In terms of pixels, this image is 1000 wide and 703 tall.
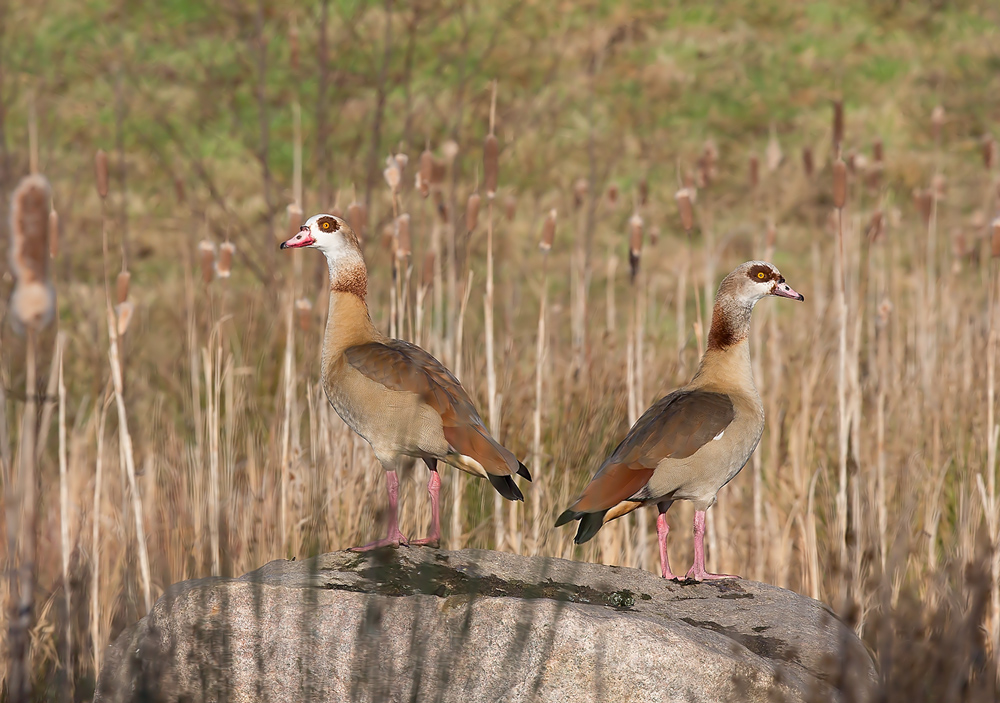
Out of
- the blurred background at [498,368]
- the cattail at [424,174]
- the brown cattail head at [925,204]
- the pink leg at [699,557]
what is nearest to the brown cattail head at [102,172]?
the blurred background at [498,368]

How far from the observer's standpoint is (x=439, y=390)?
3.70 m

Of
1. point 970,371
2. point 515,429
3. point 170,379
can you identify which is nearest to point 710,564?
point 515,429

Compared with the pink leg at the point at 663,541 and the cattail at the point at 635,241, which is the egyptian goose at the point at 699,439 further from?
the cattail at the point at 635,241

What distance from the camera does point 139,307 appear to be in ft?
33.4

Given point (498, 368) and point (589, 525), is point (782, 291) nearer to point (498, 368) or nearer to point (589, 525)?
point (589, 525)

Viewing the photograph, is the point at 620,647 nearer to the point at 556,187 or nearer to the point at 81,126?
the point at 556,187

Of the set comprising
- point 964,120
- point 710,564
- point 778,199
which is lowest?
point 710,564

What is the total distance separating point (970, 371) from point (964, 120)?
31.5ft

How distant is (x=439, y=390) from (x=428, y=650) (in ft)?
3.18

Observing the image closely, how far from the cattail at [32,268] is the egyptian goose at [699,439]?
171cm

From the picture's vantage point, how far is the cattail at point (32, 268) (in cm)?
203

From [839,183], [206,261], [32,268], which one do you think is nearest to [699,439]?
[839,183]

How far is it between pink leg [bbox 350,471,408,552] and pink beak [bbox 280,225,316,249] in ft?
2.79

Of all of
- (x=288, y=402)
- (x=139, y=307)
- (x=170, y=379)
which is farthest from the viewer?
(x=139, y=307)
